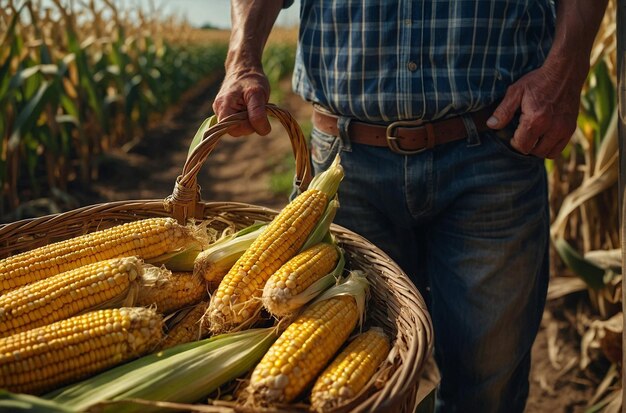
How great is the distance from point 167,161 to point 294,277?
21.7 feet

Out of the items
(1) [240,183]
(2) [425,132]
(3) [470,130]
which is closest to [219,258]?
(2) [425,132]

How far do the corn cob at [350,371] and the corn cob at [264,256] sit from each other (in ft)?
0.78

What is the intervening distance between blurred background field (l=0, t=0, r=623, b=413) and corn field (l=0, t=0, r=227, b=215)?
0.02 meters

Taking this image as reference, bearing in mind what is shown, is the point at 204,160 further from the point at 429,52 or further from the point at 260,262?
the point at 429,52

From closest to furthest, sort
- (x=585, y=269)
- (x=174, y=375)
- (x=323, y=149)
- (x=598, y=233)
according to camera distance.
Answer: (x=174, y=375)
(x=323, y=149)
(x=585, y=269)
(x=598, y=233)

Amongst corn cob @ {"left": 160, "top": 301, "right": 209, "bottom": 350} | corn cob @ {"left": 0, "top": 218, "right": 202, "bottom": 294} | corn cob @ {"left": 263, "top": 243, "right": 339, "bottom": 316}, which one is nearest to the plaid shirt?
corn cob @ {"left": 263, "top": 243, "right": 339, "bottom": 316}

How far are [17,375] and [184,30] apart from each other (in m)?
17.4

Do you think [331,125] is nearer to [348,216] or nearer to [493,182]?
[348,216]

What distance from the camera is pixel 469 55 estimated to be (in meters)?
1.79

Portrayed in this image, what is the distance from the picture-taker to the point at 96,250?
1.50 meters

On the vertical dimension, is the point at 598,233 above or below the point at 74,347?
below

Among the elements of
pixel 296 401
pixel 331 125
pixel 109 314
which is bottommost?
pixel 296 401

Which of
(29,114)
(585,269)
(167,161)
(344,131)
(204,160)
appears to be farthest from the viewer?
(167,161)

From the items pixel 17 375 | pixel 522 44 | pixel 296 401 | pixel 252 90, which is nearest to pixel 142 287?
pixel 17 375
